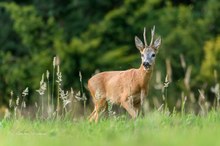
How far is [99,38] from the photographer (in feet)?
86.4

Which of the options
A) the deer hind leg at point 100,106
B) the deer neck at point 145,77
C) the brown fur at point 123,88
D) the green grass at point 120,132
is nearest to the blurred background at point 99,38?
the brown fur at point 123,88

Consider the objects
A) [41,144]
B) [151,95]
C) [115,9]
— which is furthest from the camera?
[115,9]

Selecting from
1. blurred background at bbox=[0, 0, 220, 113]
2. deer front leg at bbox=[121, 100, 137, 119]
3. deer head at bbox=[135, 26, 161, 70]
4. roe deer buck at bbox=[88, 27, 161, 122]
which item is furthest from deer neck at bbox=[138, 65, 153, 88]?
blurred background at bbox=[0, 0, 220, 113]

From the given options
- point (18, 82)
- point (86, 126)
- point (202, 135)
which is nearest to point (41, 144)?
point (202, 135)

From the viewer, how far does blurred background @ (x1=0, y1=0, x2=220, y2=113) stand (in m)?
25.3

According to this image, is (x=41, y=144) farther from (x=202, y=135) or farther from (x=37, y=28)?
(x=37, y=28)

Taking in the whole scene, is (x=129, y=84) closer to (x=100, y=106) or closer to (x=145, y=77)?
(x=145, y=77)

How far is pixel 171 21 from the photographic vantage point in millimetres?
26172

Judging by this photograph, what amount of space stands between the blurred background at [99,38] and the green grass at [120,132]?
14615 millimetres

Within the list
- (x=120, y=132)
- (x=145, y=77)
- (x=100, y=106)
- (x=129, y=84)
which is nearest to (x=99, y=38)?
(x=100, y=106)

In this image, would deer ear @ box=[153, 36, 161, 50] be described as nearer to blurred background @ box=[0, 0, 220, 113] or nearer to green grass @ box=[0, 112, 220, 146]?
green grass @ box=[0, 112, 220, 146]

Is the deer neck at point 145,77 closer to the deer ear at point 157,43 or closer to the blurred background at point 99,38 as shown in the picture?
the deer ear at point 157,43

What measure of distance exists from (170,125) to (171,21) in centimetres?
1696

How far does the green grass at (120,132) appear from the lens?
24.3 feet
